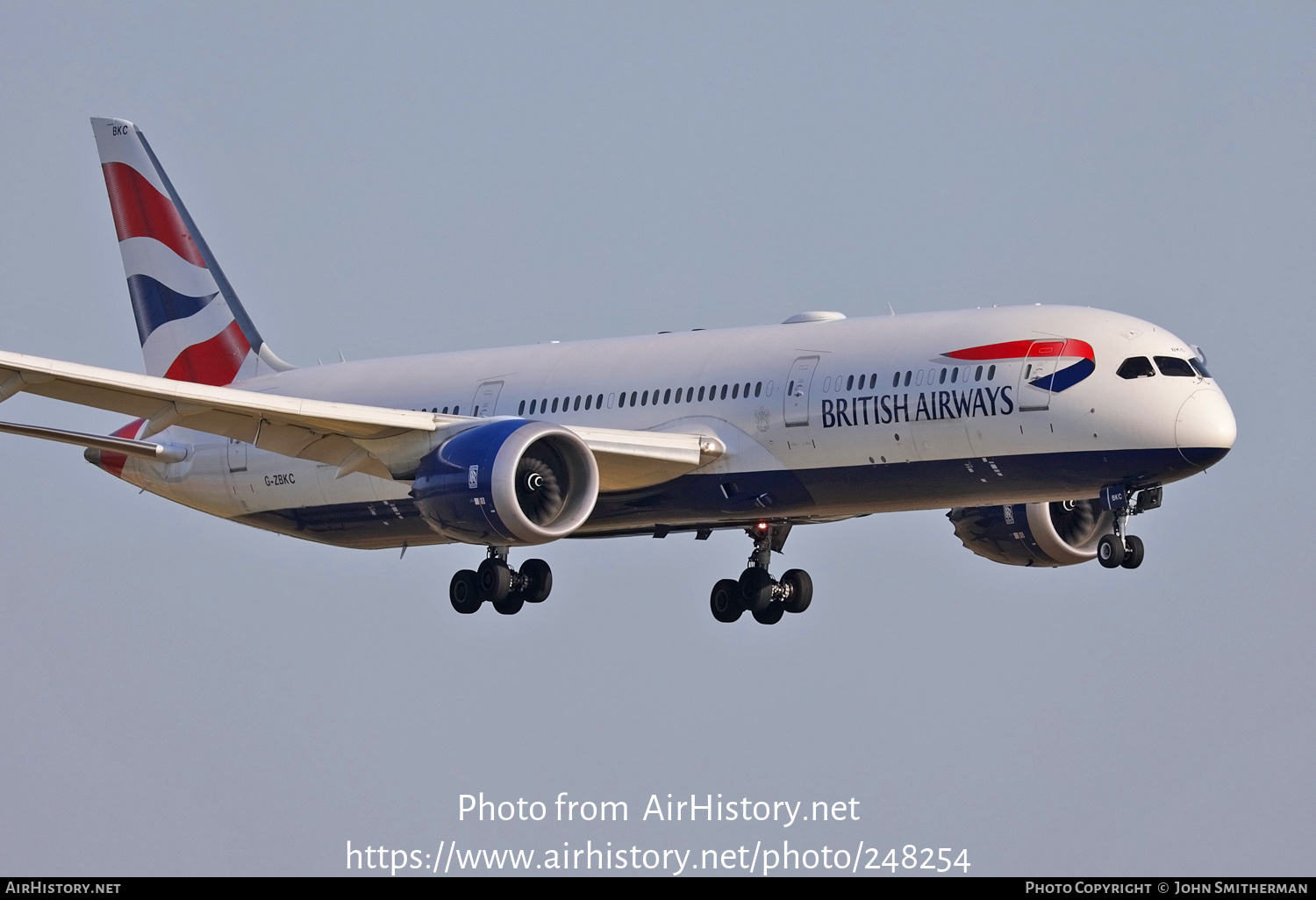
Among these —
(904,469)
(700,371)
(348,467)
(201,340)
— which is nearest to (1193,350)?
A: (904,469)

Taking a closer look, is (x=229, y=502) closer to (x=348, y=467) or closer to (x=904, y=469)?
(x=348, y=467)

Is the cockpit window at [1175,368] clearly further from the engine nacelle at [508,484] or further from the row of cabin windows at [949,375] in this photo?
the engine nacelle at [508,484]

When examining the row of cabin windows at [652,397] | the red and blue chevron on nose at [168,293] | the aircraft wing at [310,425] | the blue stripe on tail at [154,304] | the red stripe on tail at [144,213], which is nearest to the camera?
the aircraft wing at [310,425]

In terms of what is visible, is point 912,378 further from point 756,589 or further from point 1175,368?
point 756,589

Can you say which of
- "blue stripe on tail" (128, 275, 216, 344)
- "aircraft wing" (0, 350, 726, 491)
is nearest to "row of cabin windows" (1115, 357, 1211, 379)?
"aircraft wing" (0, 350, 726, 491)

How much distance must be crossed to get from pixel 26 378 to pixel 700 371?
12.4 metres

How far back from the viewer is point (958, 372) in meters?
38.7

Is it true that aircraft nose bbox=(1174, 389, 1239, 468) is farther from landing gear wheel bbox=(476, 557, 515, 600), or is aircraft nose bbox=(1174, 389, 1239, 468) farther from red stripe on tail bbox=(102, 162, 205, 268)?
red stripe on tail bbox=(102, 162, 205, 268)

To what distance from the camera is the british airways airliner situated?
37844mm

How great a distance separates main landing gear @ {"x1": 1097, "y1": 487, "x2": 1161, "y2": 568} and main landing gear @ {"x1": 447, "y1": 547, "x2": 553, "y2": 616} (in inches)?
490

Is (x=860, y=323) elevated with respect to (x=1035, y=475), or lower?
elevated

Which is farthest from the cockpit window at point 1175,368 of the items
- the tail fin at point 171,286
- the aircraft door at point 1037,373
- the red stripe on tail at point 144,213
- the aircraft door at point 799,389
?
the red stripe on tail at point 144,213

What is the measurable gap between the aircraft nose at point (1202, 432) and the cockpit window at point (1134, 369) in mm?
798

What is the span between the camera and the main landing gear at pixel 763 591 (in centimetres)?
4616
